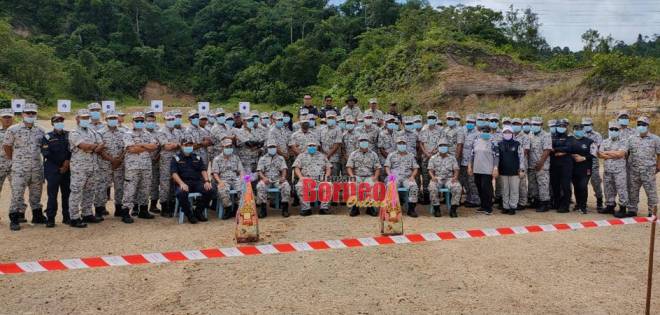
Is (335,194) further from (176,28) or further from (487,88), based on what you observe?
(176,28)

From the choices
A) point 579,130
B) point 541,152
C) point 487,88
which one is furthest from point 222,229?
point 487,88

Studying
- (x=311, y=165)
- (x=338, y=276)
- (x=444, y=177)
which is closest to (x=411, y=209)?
(x=444, y=177)

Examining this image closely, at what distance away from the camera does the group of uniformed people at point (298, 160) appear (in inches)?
316

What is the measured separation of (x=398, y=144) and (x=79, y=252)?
5.45 m

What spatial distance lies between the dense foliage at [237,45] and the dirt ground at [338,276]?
2137cm

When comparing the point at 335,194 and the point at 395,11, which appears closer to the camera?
the point at 335,194

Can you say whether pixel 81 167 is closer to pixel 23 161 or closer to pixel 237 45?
pixel 23 161

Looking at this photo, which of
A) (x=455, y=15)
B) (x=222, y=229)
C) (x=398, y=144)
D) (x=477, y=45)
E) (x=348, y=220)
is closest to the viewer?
(x=222, y=229)

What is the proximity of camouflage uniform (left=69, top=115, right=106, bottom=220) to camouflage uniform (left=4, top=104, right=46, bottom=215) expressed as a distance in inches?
22.8

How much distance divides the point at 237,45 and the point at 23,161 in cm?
5361

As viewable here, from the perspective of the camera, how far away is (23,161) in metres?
7.89

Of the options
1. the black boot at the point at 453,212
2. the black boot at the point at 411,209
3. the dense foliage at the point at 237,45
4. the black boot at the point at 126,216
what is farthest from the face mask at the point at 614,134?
the dense foliage at the point at 237,45

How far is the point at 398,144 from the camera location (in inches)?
368

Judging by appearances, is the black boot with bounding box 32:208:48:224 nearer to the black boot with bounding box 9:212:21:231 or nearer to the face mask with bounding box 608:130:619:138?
the black boot with bounding box 9:212:21:231
